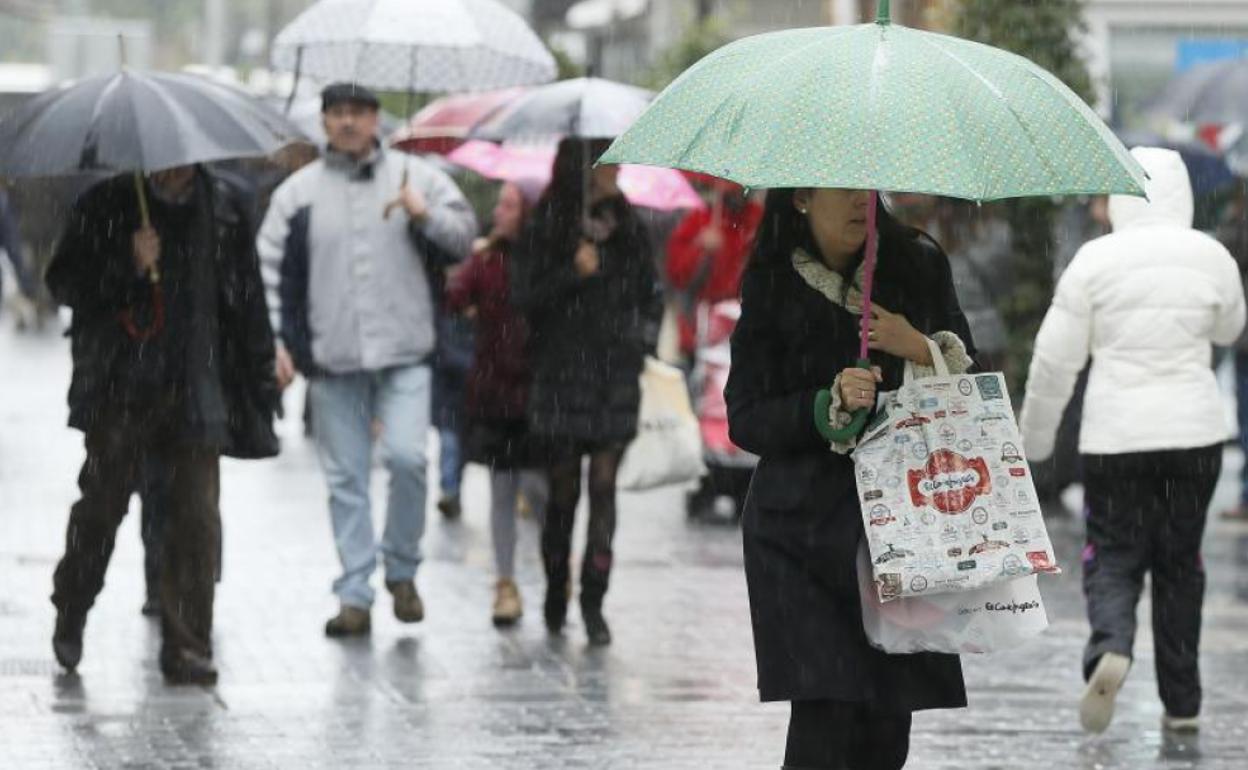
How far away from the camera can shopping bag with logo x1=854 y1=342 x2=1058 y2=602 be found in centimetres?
578

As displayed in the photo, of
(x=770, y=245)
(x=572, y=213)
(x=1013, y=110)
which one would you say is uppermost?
(x=1013, y=110)

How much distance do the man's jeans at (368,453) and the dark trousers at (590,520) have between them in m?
0.53

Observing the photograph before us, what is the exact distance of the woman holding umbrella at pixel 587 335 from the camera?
1070cm

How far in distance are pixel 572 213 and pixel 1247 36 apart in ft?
47.3

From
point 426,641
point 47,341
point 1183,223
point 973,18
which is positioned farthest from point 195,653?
point 47,341

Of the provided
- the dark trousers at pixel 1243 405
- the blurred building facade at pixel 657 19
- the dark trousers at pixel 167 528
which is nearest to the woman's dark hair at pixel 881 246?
the dark trousers at pixel 167 528

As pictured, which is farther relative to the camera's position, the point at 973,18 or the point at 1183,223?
the point at 973,18

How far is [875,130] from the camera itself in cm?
552

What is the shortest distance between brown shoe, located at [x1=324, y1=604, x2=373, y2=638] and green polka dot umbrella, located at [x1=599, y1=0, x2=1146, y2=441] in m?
5.02

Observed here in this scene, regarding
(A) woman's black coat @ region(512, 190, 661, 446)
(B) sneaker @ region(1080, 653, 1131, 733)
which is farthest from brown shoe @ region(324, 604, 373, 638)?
(B) sneaker @ region(1080, 653, 1131, 733)

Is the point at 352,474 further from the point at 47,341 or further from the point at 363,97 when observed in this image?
the point at 47,341

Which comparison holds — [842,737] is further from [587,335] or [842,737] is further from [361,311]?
[361,311]

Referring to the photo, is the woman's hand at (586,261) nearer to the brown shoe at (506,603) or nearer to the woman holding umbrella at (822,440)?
the brown shoe at (506,603)

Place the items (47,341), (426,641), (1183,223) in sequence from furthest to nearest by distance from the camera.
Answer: (47,341) < (426,641) < (1183,223)
